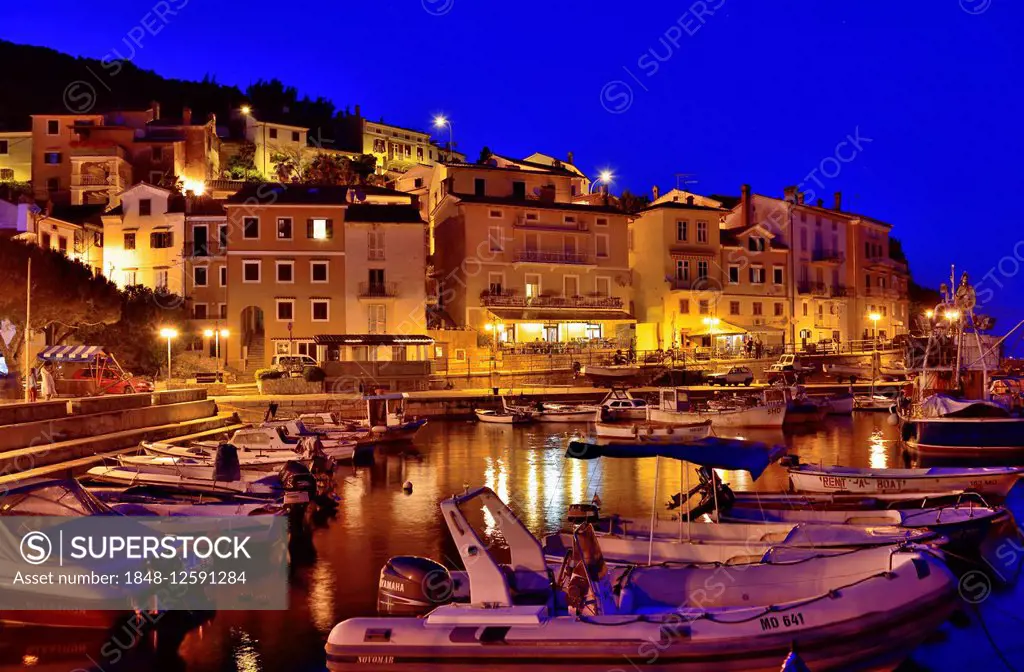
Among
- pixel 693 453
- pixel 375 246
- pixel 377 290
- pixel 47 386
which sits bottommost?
pixel 693 453

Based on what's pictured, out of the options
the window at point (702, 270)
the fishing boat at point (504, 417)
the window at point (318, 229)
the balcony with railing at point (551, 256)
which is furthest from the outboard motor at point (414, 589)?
the window at point (702, 270)

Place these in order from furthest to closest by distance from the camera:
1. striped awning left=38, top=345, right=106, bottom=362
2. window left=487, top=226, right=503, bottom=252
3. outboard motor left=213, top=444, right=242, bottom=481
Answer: window left=487, top=226, right=503, bottom=252
striped awning left=38, top=345, right=106, bottom=362
outboard motor left=213, top=444, right=242, bottom=481

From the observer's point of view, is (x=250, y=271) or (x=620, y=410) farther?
(x=250, y=271)

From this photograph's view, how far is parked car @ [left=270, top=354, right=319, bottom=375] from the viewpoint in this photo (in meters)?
48.1

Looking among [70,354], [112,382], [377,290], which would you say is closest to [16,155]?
[377,290]

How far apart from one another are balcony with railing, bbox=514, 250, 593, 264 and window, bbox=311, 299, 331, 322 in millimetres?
13540

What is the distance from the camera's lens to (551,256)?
6150 centimetres

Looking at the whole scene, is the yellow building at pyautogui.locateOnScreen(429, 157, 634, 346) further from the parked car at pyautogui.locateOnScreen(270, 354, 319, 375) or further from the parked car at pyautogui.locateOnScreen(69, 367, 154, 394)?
the parked car at pyautogui.locateOnScreen(69, 367, 154, 394)

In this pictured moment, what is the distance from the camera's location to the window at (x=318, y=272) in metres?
55.7

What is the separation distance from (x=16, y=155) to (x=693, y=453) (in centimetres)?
8638

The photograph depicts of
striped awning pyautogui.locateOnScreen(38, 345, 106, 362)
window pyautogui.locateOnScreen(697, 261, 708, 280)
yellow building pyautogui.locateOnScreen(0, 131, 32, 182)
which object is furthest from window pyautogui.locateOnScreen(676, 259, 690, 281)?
yellow building pyautogui.locateOnScreen(0, 131, 32, 182)

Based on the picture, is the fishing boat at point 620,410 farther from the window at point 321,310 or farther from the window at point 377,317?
the window at point 321,310

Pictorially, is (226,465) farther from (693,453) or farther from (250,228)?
(250,228)

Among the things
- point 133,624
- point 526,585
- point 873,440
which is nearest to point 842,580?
point 526,585
